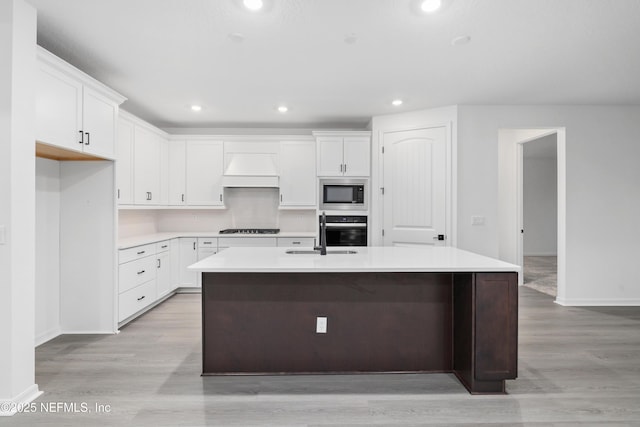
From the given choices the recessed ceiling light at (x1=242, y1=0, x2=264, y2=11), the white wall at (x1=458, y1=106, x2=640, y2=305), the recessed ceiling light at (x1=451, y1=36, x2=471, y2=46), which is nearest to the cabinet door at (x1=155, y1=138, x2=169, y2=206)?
the recessed ceiling light at (x1=242, y1=0, x2=264, y2=11)

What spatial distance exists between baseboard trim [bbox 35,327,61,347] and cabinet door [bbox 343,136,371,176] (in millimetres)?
3719

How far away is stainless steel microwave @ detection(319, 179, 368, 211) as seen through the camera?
5129mm

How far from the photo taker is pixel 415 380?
2539mm

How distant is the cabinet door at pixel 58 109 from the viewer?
100 inches

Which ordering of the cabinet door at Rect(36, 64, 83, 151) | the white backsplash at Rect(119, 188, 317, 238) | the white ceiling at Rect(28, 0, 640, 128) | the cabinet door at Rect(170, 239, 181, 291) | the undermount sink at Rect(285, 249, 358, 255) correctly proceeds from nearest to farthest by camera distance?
the white ceiling at Rect(28, 0, 640, 128)
the cabinet door at Rect(36, 64, 83, 151)
the undermount sink at Rect(285, 249, 358, 255)
the cabinet door at Rect(170, 239, 181, 291)
the white backsplash at Rect(119, 188, 317, 238)

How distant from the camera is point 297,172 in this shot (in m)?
5.36

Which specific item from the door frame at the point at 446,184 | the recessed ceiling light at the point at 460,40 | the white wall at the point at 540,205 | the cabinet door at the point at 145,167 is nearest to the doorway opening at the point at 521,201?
the white wall at the point at 540,205

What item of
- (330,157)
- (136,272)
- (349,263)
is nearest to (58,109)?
(136,272)

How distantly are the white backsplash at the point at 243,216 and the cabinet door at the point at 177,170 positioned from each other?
0.44 meters

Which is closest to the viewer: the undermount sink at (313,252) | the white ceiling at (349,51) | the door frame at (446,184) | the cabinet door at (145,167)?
the white ceiling at (349,51)

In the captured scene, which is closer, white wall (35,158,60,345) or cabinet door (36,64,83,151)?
cabinet door (36,64,83,151)

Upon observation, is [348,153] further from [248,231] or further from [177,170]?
[177,170]

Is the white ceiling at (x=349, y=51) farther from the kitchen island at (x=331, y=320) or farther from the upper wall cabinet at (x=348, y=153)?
the kitchen island at (x=331, y=320)

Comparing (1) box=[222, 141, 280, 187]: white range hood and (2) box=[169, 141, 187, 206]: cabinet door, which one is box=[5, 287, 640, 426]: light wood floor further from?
(1) box=[222, 141, 280, 187]: white range hood
